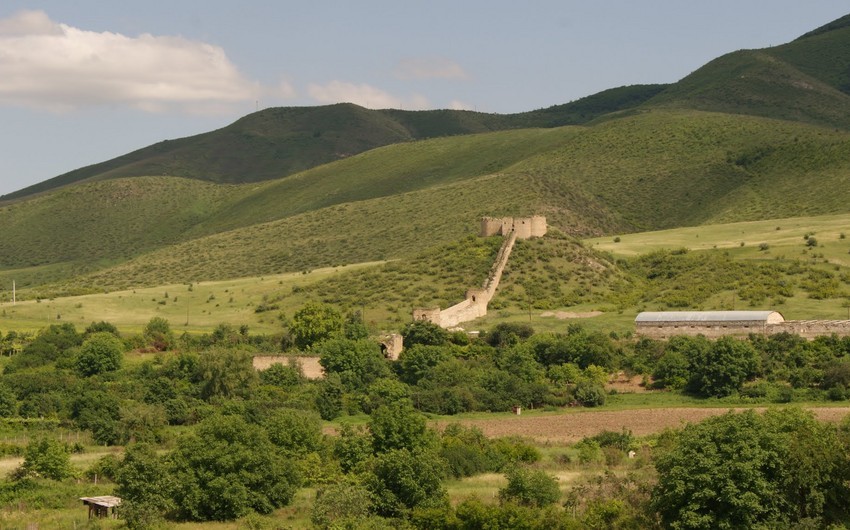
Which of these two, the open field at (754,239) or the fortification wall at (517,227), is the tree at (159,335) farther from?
the open field at (754,239)

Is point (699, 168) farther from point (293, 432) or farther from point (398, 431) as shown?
point (398, 431)

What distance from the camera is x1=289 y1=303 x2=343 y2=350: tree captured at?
7075cm

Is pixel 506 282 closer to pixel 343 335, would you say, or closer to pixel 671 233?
pixel 343 335

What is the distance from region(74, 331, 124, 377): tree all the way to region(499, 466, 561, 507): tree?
29515 millimetres

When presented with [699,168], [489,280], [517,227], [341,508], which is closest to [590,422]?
[341,508]

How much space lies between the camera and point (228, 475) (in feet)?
140

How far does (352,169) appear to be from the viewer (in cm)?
17675

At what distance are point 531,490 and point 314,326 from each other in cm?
3179

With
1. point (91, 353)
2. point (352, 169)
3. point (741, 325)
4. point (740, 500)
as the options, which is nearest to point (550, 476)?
point (740, 500)

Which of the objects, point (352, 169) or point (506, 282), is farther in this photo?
point (352, 169)

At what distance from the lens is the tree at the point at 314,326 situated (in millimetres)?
70750

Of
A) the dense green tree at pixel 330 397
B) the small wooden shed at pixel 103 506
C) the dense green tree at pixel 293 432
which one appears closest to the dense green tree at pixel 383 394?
the dense green tree at pixel 330 397

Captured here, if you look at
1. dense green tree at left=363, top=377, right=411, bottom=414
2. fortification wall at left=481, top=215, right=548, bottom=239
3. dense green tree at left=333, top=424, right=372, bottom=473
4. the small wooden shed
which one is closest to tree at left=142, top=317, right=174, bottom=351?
dense green tree at left=363, top=377, right=411, bottom=414

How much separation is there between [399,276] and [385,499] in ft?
144
